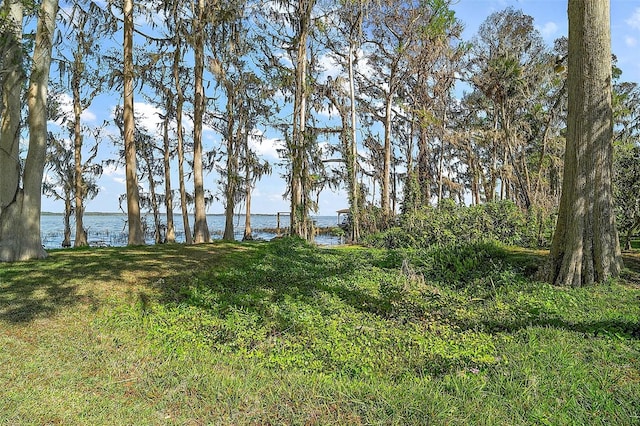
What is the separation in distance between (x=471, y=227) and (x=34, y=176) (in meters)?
11.0

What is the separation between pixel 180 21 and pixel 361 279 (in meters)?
11.5

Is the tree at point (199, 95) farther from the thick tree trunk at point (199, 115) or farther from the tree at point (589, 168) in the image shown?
the tree at point (589, 168)

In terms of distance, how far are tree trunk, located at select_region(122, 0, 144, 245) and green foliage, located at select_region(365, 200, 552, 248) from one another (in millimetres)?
7995

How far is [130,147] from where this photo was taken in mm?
10961

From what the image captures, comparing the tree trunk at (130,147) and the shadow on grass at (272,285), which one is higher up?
the tree trunk at (130,147)

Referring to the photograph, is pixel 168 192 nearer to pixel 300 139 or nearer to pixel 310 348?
pixel 300 139

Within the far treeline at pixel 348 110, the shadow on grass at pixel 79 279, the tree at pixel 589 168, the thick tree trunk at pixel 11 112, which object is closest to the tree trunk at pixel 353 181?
the far treeline at pixel 348 110

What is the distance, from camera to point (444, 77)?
18.3 metres

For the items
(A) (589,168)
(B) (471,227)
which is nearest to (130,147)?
(B) (471,227)

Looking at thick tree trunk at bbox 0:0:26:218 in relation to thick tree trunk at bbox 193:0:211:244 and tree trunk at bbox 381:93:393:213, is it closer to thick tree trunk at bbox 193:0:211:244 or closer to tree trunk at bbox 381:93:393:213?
thick tree trunk at bbox 193:0:211:244

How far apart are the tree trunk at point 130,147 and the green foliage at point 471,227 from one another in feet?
26.2

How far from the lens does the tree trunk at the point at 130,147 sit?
35.4ft

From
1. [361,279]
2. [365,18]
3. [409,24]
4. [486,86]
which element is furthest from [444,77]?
[361,279]

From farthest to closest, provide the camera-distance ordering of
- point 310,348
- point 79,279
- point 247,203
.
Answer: point 247,203
point 79,279
point 310,348
